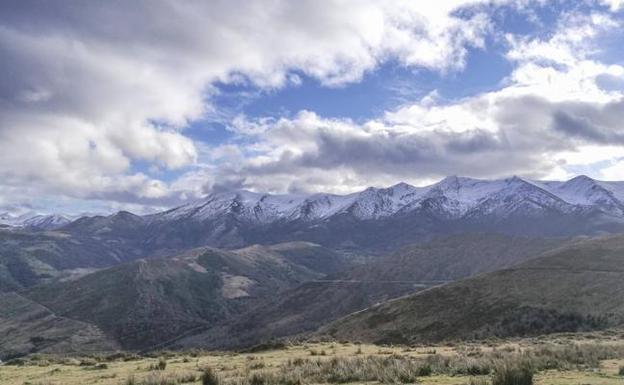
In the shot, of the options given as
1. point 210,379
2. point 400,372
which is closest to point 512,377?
point 400,372

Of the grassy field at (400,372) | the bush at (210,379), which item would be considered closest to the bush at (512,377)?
the grassy field at (400,372)

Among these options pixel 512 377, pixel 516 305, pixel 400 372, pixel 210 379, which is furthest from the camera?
pixel 516 305

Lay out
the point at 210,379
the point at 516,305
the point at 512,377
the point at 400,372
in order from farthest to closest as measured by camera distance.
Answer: the point at 516,305, the point at 210,379, the point at 400,372, the point at 512,377

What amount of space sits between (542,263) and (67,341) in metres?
151

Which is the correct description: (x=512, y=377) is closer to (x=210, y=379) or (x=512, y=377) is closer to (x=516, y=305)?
(x=210, y=379)

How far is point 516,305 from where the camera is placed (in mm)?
93250

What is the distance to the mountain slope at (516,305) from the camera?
8275 centimetres

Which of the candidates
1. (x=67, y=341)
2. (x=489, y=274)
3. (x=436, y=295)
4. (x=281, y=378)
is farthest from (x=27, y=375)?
(x=67, y=341)

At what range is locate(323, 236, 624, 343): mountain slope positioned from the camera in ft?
271

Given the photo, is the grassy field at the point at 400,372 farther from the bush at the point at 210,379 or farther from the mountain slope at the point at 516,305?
the mountain slope at the point at 516,305

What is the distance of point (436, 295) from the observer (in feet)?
368

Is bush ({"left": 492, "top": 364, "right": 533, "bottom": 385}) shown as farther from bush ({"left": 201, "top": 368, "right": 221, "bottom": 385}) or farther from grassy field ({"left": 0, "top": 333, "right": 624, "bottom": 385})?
bush ({"left": 201, "top": 368, "right": 221, "bottom": 385})

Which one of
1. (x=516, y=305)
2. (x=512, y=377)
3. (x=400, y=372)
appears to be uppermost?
(x=512, y=377)

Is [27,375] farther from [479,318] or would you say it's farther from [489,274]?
[489,274]
